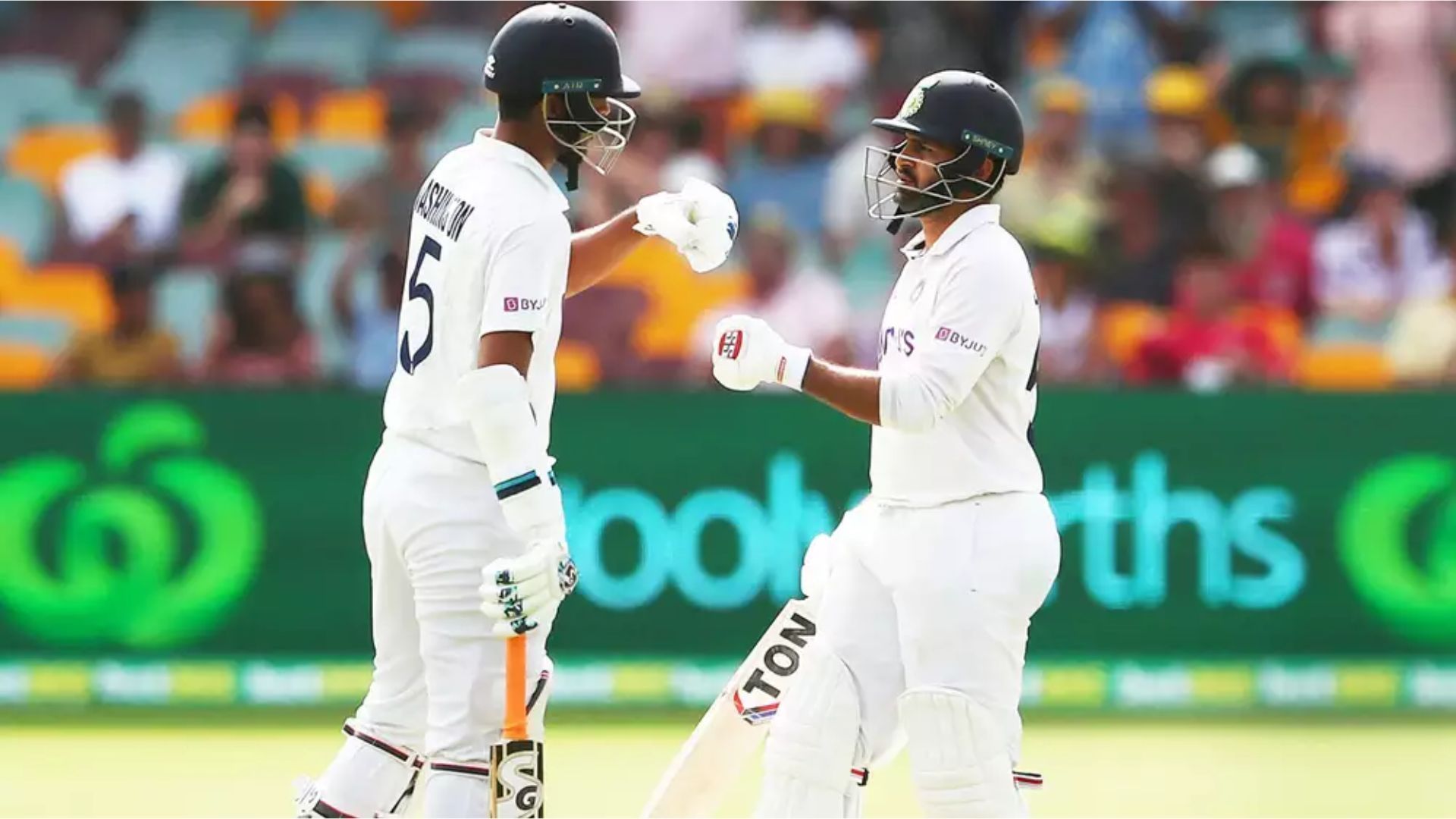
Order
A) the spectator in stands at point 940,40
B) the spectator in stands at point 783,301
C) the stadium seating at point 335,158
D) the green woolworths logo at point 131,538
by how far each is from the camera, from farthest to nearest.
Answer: the spectator in stands at point 940,40, the stadium seating at point 335,158, the spectator in stands at point 783,301, the green woolworths logo at point 131,538

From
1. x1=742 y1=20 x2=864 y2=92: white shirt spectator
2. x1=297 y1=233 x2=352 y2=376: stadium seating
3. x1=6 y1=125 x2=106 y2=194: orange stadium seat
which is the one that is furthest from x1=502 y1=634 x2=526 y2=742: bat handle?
x1=6 y1=125 x2=106 y2=194: orange stadium seat

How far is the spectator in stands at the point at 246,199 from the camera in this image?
471 inches

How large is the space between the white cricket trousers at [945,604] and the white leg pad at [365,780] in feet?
3.98

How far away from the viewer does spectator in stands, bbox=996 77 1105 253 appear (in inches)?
482

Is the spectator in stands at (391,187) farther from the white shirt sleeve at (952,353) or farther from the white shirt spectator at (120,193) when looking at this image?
the white shirt sleeve at (952,353)

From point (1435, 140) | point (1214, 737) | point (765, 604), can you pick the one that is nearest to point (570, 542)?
point (765, 604)

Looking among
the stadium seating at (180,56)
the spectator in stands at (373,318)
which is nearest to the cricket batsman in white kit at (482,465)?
the spectator in stands at (373,318)

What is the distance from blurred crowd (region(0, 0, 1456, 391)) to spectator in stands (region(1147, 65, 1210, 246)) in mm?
18

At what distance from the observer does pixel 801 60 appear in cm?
1335

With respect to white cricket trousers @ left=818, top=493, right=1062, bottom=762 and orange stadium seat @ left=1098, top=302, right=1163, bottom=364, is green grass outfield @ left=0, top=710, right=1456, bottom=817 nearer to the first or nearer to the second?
white cricket trousers @ left=818, top=493, right=1062, bottom=762

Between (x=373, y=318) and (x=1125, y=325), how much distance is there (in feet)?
13.0

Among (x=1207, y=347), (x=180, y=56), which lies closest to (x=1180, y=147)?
(x=1207, y=347)

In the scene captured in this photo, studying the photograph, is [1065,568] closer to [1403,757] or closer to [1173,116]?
[1403,757]

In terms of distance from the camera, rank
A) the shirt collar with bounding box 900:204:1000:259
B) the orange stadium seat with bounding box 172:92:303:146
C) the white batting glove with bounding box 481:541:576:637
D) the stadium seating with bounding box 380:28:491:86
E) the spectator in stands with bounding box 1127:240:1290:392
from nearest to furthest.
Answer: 1. the white batting glove with bounding box 481:541:576:637
2. the shirt collar with bounding box 900:204:1000:259
3. the spectator in stands with bounding box 1127:240:1290:392
4. the orange stadium seat with bounding box 172:92:303:146
5. the stadium seating with bounding box 380:28:491:86
